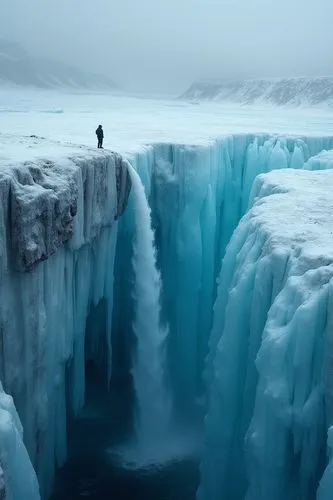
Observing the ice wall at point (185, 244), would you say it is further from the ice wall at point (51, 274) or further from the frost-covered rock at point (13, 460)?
the frost-covered rock at point (13, 460)

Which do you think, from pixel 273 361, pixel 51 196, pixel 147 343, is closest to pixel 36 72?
pixel 147 343

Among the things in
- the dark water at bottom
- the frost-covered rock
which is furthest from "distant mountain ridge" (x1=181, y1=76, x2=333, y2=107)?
the frost-covered rock

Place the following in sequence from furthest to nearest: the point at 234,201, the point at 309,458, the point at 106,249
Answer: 1. the point at 234,201
2. the point at 106,249
3. the point at 309,458

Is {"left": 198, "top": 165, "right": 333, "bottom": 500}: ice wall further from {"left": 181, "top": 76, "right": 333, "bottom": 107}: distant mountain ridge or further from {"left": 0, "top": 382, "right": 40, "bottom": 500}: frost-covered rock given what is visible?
{"left": 181, "top": 76, "right": 333, "bottom": 107}: distant mountain ridge

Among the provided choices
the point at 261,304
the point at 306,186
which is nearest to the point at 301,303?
the point at 261,304

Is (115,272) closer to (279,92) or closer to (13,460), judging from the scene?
(13,460)

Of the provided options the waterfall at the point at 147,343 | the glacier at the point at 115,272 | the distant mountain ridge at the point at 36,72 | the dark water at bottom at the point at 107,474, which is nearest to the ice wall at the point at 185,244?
the glacier at the point at 115,272

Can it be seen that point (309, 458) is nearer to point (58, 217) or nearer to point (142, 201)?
point (58, 217)
